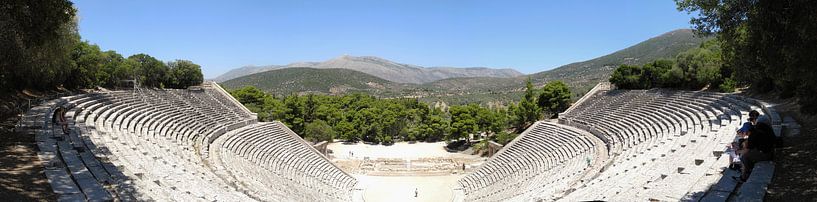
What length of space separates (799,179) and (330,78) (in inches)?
5620

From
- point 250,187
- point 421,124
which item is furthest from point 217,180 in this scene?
point 421,124


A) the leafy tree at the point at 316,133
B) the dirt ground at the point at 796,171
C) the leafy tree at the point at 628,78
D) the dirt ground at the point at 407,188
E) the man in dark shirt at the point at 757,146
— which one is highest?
the leafy tree at the point at 628,78

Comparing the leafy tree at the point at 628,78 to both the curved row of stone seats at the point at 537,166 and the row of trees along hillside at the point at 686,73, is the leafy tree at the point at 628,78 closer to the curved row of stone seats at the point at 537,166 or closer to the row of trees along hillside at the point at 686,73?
the row of trees along hillside at the point at 686,73

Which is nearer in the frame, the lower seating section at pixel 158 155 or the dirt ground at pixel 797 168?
the dirt ground at pixel 797 168

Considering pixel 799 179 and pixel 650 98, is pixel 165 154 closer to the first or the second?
pixel 799 179

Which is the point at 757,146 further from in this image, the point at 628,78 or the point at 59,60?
the point at 628,78

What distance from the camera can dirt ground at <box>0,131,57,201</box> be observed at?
324 inches

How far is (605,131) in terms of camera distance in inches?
1057

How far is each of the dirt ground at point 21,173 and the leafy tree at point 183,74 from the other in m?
33.0

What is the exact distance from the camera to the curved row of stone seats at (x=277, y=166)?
2000 centimetres

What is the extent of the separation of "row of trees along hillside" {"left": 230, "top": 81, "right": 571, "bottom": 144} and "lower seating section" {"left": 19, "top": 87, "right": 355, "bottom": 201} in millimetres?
13181

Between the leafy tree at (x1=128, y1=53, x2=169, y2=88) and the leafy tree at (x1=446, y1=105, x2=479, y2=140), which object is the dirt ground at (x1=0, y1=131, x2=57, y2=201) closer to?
the leafy tree at (x1=128, y1=53, x2=169, y2=88)

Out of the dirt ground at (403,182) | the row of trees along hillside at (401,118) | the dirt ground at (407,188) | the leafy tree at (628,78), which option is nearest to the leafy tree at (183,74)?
the row of trees along hillside at (401,118)

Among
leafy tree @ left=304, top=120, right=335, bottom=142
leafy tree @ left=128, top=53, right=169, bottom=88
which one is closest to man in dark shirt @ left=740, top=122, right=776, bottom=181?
leafy tree @ left=304, top=120, right=335, bottom=142
